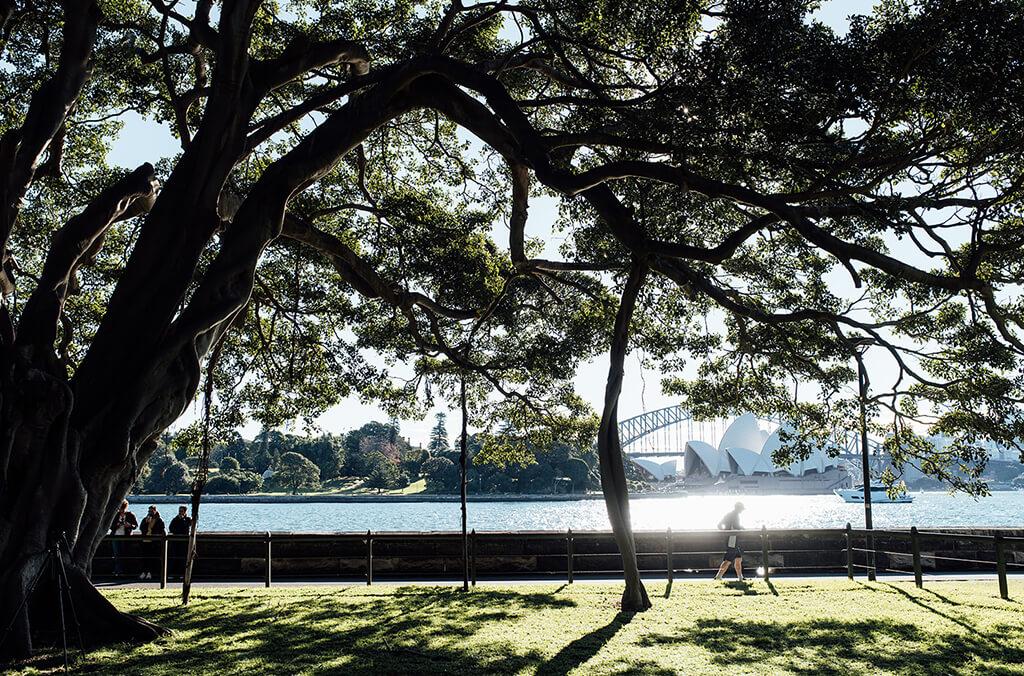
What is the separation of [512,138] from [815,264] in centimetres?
694

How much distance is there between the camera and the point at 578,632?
28.5 ft

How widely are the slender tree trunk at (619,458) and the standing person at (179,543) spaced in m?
8.19

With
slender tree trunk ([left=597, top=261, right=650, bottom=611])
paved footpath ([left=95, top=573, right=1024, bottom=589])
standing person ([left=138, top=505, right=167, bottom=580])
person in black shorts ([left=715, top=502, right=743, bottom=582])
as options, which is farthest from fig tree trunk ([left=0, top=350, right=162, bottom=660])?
person in black shorts ([left=715, top=502, right=743, bottom=582])

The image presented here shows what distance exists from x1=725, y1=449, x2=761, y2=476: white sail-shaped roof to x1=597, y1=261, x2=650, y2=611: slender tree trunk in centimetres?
Result: 9760

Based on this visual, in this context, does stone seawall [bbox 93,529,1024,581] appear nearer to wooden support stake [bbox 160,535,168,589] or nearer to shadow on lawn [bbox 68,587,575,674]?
wooden support stake [bbox 160,535,168,589]

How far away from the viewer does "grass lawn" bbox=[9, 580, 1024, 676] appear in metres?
7.09

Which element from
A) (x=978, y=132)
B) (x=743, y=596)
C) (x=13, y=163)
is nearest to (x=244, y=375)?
(x=13, y=163)

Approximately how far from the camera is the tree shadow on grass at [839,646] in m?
7.14

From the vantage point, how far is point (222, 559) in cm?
1552

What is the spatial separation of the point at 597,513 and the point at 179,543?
221 feet

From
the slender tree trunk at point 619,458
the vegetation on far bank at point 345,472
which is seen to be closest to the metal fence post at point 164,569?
the slender tree trunk at point 619,458

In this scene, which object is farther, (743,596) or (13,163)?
(743,596)

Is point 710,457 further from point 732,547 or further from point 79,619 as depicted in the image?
point 79,619

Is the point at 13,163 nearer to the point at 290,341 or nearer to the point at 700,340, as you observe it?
the point at 290,341
